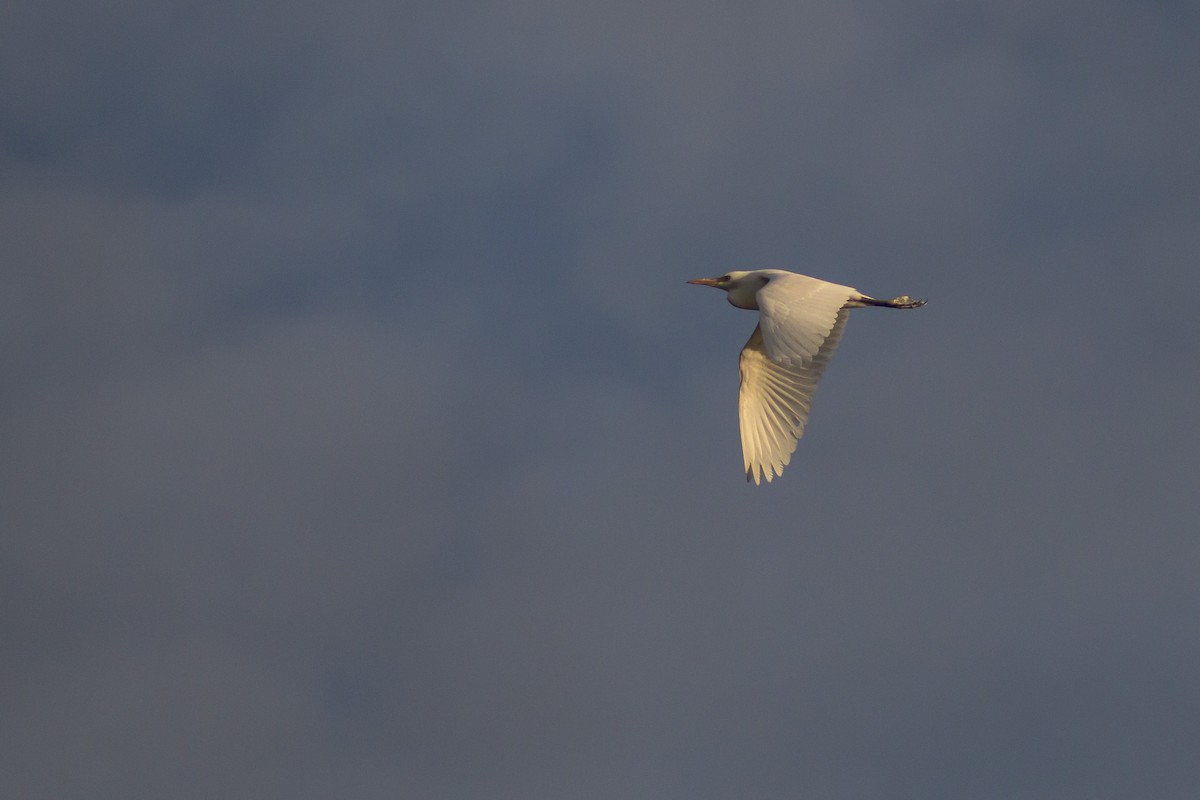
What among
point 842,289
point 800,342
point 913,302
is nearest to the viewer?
point 800,342

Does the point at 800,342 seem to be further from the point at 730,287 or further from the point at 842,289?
the point at 730,287

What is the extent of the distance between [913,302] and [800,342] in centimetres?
700

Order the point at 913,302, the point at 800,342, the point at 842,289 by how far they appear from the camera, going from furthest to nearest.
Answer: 1. the point at 913,302
2. the point at 842,289
3. the point at 800,342

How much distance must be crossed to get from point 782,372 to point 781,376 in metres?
0.07

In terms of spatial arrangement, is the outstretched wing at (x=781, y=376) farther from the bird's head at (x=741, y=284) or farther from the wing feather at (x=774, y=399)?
the bird's head at (x=741, y=284)

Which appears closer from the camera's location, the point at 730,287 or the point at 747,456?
the point at 747,456

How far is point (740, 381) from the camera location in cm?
2892

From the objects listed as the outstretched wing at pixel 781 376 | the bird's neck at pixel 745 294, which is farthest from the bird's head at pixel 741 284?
the outstretched wing at pixel 781 376

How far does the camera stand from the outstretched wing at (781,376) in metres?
25.5

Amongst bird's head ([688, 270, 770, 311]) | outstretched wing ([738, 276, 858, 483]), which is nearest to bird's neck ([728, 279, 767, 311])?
bird's head ([688, 270, 770, 311])

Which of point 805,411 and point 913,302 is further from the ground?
point 913,302

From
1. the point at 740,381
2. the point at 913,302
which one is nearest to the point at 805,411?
the point at 740,381

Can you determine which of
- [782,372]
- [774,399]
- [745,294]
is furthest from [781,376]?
[745,294]

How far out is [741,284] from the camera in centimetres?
3138
